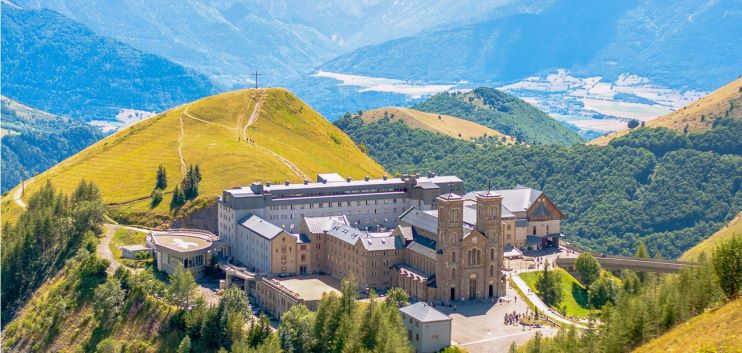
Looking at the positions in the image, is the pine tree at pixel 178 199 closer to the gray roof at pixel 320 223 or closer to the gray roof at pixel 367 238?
the gray roof at pixel 320 223

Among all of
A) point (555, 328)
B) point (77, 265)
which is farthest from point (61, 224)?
point (555, 328)

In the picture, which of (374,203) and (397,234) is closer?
(397,234)

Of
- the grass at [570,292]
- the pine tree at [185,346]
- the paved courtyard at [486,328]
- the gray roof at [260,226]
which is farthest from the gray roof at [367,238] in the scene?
the pine tree at [185,346]

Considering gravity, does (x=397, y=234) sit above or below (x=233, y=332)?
above

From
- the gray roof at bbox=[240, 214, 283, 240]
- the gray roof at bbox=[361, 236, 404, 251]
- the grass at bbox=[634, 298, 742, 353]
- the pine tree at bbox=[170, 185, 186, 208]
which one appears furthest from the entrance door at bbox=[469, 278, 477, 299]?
the pine tree at bbox=[170, 185, 186, 208]

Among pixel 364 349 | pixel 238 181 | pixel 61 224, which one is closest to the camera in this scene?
pixel 364 349

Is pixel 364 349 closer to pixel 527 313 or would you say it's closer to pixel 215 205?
pixel 527 313
